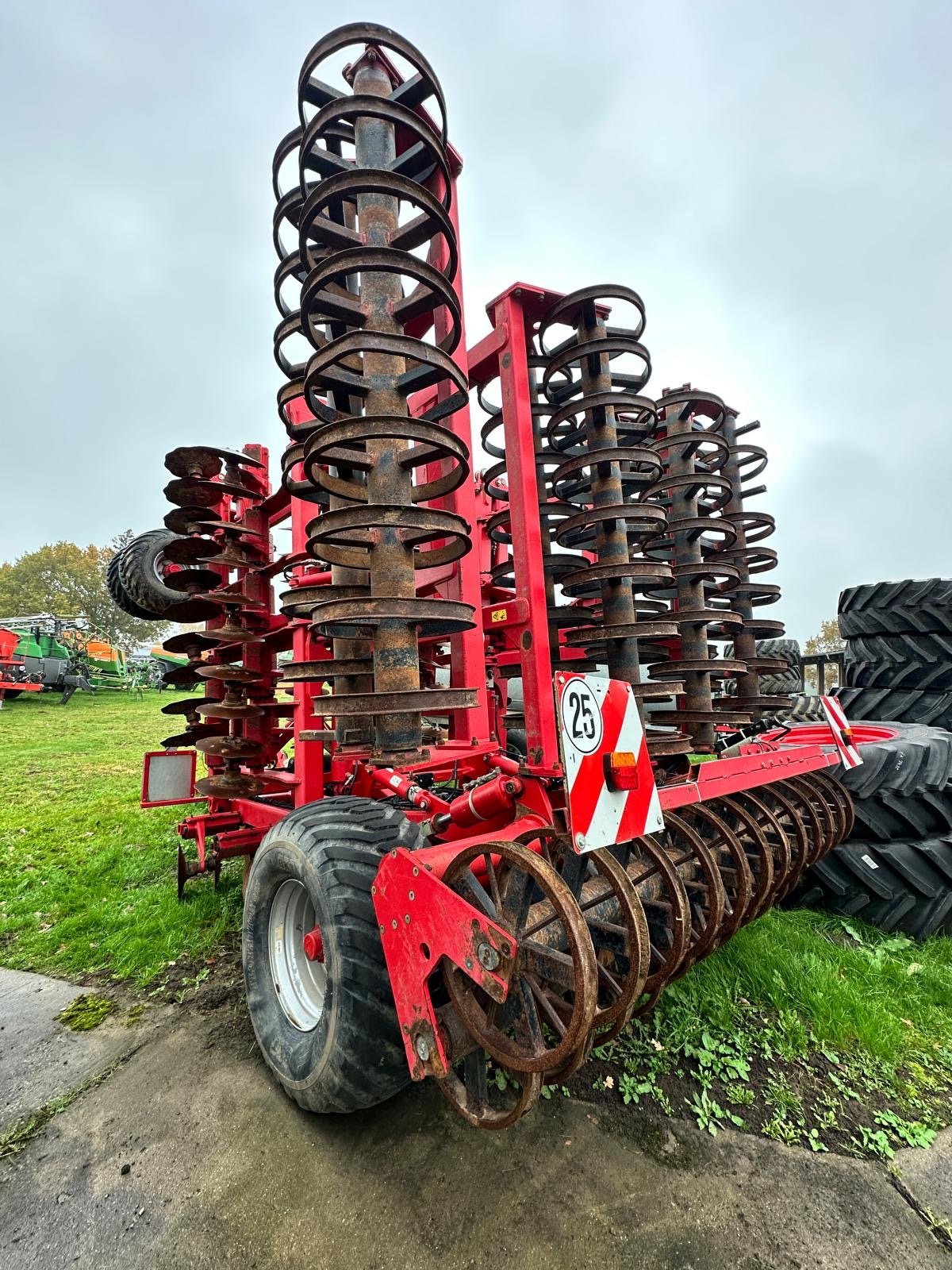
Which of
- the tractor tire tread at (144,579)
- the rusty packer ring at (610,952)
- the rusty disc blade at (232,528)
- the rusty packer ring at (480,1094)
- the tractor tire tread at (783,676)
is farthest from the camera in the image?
the tractor tire tread at (783,676)

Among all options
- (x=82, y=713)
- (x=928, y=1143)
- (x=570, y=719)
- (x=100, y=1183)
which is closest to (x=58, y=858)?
(x=100, y=1183)

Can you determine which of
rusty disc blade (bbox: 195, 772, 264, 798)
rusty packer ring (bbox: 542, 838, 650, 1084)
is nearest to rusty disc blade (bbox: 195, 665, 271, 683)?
rusty disc blade (bbox: 195, 772, 264, 798)

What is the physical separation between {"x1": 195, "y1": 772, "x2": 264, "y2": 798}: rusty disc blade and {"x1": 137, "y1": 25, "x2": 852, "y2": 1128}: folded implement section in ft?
0.50

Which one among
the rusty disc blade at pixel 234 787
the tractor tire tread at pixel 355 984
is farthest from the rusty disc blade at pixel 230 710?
the tractor tire tread at pixel 355 984

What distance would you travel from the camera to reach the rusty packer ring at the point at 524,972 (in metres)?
1.37

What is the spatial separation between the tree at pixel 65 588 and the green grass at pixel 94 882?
34.2m

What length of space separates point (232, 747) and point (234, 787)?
0.80 ft

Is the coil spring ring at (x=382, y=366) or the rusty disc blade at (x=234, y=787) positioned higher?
the coil spring ring at (x=382, y=366)

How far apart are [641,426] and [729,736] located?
9.65 ft

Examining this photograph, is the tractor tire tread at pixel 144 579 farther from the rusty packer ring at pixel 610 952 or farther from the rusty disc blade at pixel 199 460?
the rusty packer ring at pixel 610 952

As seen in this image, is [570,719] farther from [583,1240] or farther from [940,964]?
[940,964]

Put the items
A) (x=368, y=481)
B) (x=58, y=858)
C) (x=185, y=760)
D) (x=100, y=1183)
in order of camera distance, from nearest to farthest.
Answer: (x=100, y=1183) → (x=368, y=481) → (x=185, y=760) → (x=58, y=858)

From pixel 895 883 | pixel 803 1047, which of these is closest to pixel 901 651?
pixel 895 883

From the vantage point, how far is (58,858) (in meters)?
5.23
